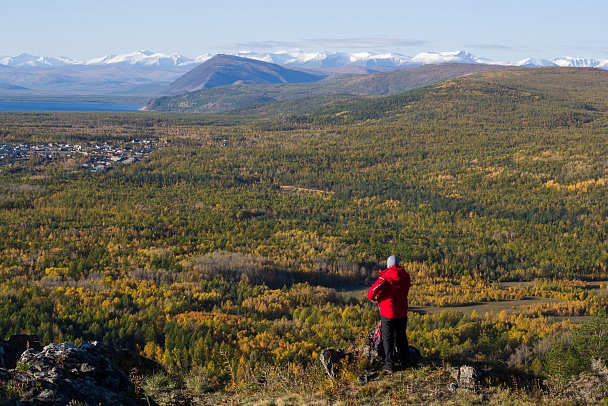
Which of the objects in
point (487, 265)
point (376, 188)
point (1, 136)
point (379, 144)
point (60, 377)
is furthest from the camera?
point (1, 136)

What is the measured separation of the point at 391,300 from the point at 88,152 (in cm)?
15466

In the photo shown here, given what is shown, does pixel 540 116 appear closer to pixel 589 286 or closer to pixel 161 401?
pixel 589 286

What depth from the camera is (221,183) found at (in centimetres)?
12300

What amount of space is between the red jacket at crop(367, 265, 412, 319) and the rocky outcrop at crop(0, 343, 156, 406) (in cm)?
633

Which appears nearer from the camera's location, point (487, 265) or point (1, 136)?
point (487, 265)

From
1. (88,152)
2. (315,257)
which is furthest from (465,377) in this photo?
(88,152)

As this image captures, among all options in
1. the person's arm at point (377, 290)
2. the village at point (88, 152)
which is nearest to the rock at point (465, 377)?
the person's arm at point (377, 290)

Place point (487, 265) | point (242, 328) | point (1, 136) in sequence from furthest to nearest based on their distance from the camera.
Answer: point (1, 136)
point (487, 265)
point (242, 328)

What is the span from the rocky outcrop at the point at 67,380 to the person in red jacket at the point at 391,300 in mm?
6355

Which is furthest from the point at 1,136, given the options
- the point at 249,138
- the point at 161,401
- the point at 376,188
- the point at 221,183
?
the point at 161,401

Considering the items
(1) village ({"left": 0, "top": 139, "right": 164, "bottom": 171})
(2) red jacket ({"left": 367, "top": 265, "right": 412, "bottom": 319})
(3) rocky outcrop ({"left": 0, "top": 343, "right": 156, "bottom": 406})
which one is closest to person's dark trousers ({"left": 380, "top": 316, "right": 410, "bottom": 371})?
(2) red jacket ({"left": 367, "top": 265, "right": 412, "bottom": 319})

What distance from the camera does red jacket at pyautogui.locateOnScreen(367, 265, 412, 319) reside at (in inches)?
678

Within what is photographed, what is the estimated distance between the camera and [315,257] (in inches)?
2793

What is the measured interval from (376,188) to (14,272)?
238ft
